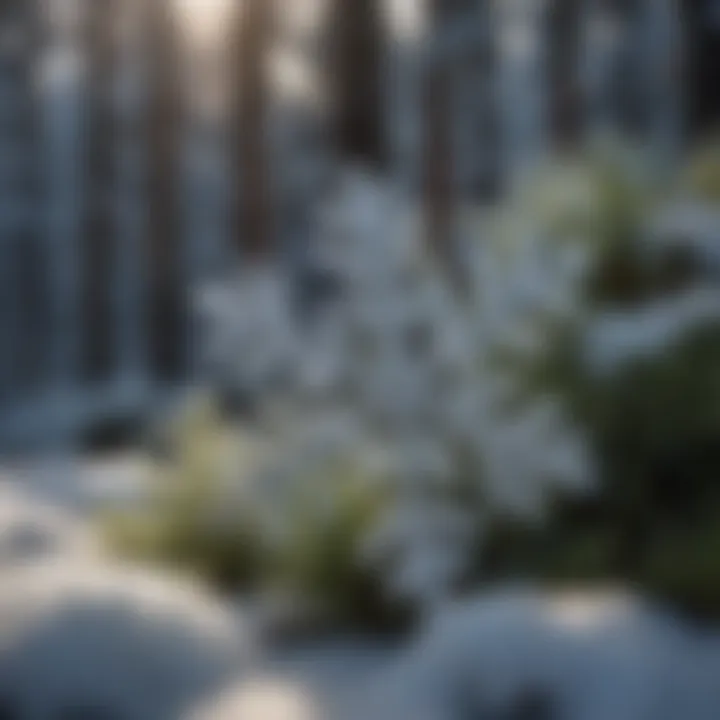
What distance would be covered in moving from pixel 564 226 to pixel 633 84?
5.72 feet

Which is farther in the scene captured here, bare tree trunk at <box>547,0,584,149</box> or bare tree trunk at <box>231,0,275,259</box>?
bare tree trunk at <box>547,0,584,149</box>

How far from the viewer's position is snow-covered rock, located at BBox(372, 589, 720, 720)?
1104mm

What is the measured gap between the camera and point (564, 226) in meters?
2.35

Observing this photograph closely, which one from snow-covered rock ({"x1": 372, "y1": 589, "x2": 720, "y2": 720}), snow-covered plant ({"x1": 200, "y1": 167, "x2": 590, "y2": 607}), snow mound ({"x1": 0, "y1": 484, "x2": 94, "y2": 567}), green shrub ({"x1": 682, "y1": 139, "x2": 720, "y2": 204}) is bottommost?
snow-covered rock ({"x1": 372, "y1": 589, "x2": 720, "y2": 720})

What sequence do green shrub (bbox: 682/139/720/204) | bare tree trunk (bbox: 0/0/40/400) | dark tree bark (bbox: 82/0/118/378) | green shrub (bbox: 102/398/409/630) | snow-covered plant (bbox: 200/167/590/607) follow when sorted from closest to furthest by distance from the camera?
snow-covered plant (bbox: 200/167/590/607)
green shrub (bbox: 102/398/409/630)
green shrub (bbox: 682/139/720/204)
dark tree bark (bbox: 82/0/118/378)
bare tree trunk (bbox: 0/0/40/400)

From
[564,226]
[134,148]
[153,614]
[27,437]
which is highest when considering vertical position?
[134,148]

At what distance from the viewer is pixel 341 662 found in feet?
4.16

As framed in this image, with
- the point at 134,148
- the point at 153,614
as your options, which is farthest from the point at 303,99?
the point at 153,614

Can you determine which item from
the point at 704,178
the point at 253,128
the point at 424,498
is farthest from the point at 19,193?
the point at 424,498

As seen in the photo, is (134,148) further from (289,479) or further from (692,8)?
(289,479)

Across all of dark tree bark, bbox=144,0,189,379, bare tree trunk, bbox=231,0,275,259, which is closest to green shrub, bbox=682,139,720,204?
bare tree trunk, bbox=231,0,275,259

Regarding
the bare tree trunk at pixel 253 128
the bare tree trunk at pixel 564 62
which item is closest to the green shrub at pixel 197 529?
the bare tree trunk at pixel 253 128

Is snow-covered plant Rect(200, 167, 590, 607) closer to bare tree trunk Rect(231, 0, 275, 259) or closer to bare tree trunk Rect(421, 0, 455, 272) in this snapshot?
bare tree trunk Rect(231, 0, 275, 259)

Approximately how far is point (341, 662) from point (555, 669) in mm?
222
